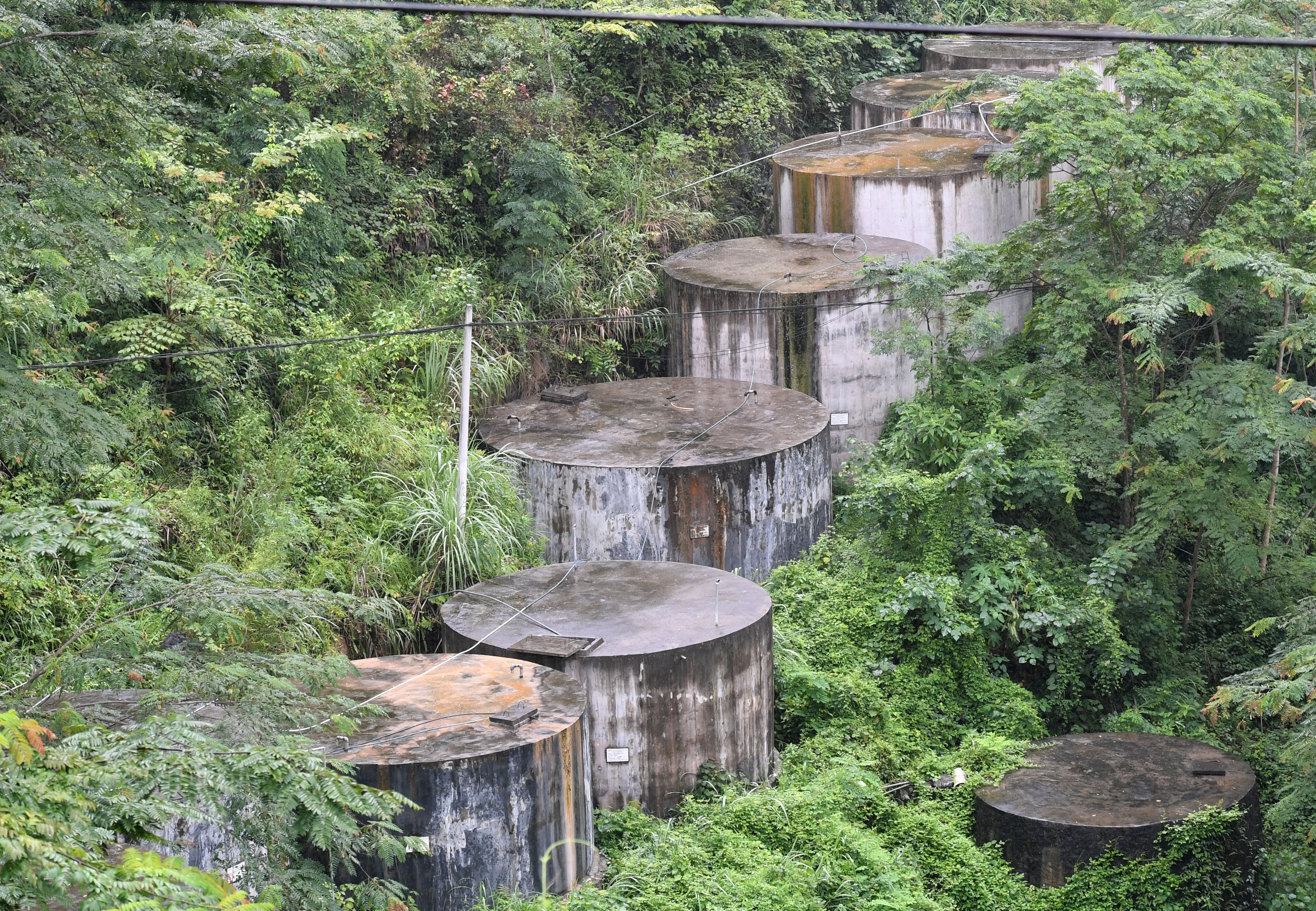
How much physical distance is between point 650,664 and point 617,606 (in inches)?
45.4

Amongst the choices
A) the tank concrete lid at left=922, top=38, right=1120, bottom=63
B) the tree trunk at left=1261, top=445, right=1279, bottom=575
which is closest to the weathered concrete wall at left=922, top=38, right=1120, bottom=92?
the tank concrete lid at left=922, top=38, right=1120, bottom=63

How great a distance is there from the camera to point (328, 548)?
1212 cm

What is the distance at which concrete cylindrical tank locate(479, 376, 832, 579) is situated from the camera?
1341 cm

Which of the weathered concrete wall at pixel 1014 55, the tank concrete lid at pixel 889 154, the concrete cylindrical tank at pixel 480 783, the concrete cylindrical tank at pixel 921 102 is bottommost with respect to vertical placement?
the concrete cylindrical tank at pixel 480 783

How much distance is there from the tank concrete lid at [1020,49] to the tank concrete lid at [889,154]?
4347 mm

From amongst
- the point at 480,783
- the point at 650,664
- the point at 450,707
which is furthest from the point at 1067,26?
the point at 480,783

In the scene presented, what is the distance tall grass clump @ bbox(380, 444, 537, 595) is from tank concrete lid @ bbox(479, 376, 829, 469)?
684 mm

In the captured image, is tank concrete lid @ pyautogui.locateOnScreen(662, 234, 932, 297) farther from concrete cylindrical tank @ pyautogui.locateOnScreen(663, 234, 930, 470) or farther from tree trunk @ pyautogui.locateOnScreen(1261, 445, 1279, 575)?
tree trunk @ pyautogui.locateOnScreen(1261, 445, 1279, 575)

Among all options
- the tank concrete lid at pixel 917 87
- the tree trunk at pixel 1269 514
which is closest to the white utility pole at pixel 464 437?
the tree trunk at pixel 1269 514

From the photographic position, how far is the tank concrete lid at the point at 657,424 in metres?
13.8

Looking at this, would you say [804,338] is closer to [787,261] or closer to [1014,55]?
[787,261]

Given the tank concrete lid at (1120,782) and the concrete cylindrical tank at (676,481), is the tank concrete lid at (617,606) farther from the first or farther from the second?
the tank concrete lid at (1120,782)

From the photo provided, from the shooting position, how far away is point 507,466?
13.7m

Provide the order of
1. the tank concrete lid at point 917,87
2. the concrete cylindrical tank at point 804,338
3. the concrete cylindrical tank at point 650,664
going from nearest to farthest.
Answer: the concrete cylindrical tank at point 650,664 → the concrete cylindrical tank at point 804,338 → the tank concrete lid at point 917,87
